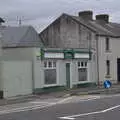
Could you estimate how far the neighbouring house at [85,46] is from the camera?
3912 cm

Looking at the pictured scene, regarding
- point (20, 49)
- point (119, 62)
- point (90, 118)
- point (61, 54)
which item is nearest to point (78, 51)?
point (61, 54)

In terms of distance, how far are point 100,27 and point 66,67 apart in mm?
11777

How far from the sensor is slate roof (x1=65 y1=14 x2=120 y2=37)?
1836 inches

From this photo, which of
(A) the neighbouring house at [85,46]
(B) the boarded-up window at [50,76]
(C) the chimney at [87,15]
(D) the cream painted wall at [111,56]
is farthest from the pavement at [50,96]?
(C) the chimney at [87,15]

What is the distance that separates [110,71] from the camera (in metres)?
47.5

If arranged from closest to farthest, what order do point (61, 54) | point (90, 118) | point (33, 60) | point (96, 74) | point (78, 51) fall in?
point (90, 118) < point (33, 60) < point (61, 54) < point (78, 51) < point (96, 74)

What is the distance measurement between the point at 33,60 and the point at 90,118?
18.1 metres

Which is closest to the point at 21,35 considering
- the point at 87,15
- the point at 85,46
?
the point at 85,46

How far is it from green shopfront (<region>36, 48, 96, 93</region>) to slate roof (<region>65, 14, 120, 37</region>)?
14.3 ft

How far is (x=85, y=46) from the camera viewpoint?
4678 centimetres

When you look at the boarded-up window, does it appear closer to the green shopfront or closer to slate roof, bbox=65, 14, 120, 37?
the green shopfront

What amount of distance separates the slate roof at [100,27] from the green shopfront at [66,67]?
4.35 m

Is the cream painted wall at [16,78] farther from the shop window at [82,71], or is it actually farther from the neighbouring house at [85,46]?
the shop window at [82,71]

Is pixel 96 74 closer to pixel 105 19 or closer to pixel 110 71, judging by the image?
pixel 110 71
